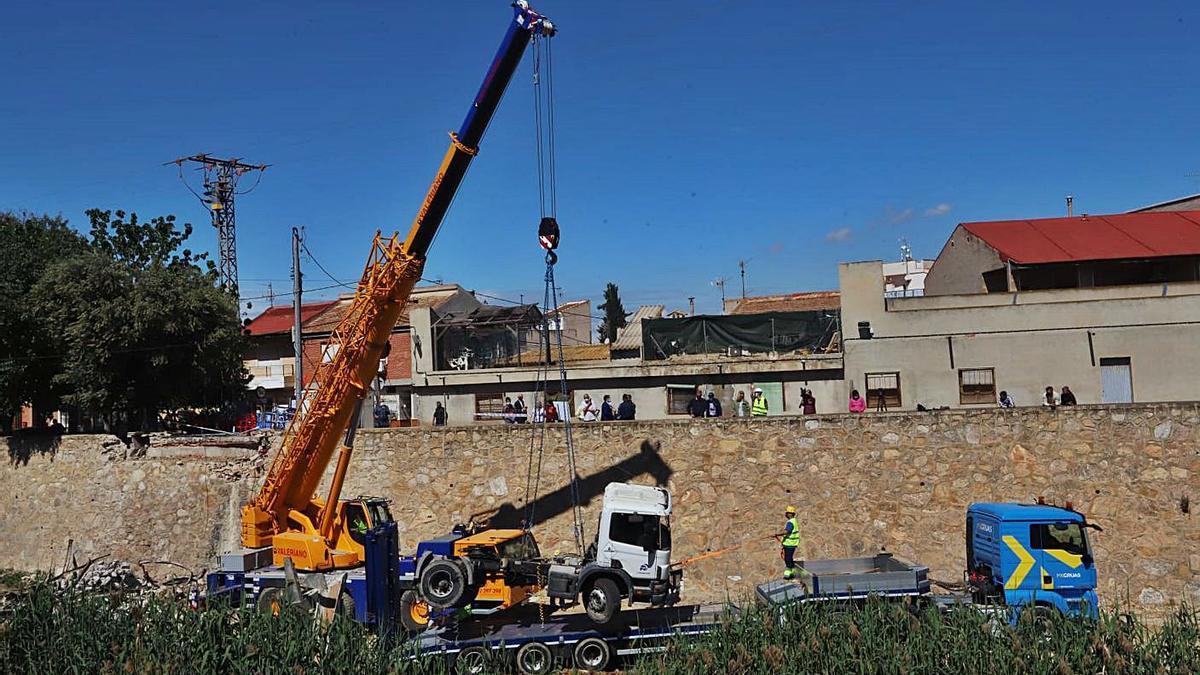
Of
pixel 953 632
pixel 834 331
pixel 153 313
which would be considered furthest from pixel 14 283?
pixel 953 632

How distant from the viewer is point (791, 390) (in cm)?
2378

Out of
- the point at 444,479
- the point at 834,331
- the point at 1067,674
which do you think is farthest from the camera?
the point at 834,331

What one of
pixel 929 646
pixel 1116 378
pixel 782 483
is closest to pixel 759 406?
pixel 782 483

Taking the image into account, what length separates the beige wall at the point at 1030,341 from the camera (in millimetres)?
22531

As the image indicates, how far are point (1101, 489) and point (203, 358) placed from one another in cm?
2007

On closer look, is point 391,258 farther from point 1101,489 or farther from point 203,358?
point 1101,489

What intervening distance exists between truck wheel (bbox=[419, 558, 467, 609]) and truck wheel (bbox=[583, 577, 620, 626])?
1.78 metres

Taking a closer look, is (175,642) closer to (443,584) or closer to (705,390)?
(443,584)

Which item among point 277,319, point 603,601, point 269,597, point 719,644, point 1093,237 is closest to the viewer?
point 719,644

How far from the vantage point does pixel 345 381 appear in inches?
669

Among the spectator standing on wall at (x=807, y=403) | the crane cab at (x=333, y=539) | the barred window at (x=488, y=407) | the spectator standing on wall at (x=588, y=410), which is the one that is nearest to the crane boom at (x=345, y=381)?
the crane cab at (x=333, y=539)

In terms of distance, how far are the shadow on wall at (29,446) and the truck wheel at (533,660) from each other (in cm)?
1462

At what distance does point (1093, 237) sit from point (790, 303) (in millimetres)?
11914

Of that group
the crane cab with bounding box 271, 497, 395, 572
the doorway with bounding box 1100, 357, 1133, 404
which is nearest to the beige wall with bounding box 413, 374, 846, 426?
the doorway with bounding box 1100, 357, 1133, 404
